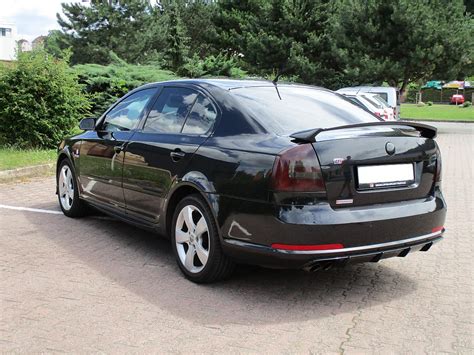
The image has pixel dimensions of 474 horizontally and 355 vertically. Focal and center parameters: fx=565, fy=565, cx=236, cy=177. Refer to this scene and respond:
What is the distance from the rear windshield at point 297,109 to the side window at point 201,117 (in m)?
0.24

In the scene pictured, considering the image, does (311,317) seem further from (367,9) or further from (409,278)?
(367,9)

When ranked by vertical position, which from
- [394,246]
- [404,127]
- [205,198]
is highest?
[404,127]

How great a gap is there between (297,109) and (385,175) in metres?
0.96

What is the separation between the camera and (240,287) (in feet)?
14.5

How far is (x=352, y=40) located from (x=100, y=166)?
25.3 m

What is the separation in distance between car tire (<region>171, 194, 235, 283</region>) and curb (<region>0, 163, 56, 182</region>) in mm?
6022

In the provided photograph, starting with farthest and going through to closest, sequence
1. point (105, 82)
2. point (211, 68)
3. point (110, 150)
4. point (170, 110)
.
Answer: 1. point (211, 68)
2. point (105, 82)
3. point (110, 150)
4. point (170, 110)

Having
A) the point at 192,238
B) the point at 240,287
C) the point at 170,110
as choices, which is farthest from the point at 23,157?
the point at 240,287

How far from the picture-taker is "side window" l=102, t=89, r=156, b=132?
5551 mm

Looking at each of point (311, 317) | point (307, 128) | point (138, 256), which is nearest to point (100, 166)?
point (138, 256)

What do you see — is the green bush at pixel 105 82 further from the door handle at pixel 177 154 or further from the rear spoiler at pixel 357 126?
the rear spoiler at pixel 357 126

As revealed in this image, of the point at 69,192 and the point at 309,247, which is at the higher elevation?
the point at 309,247

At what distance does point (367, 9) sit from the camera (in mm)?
28375

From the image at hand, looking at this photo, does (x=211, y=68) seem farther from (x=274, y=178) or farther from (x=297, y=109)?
(x=274, y=178)
